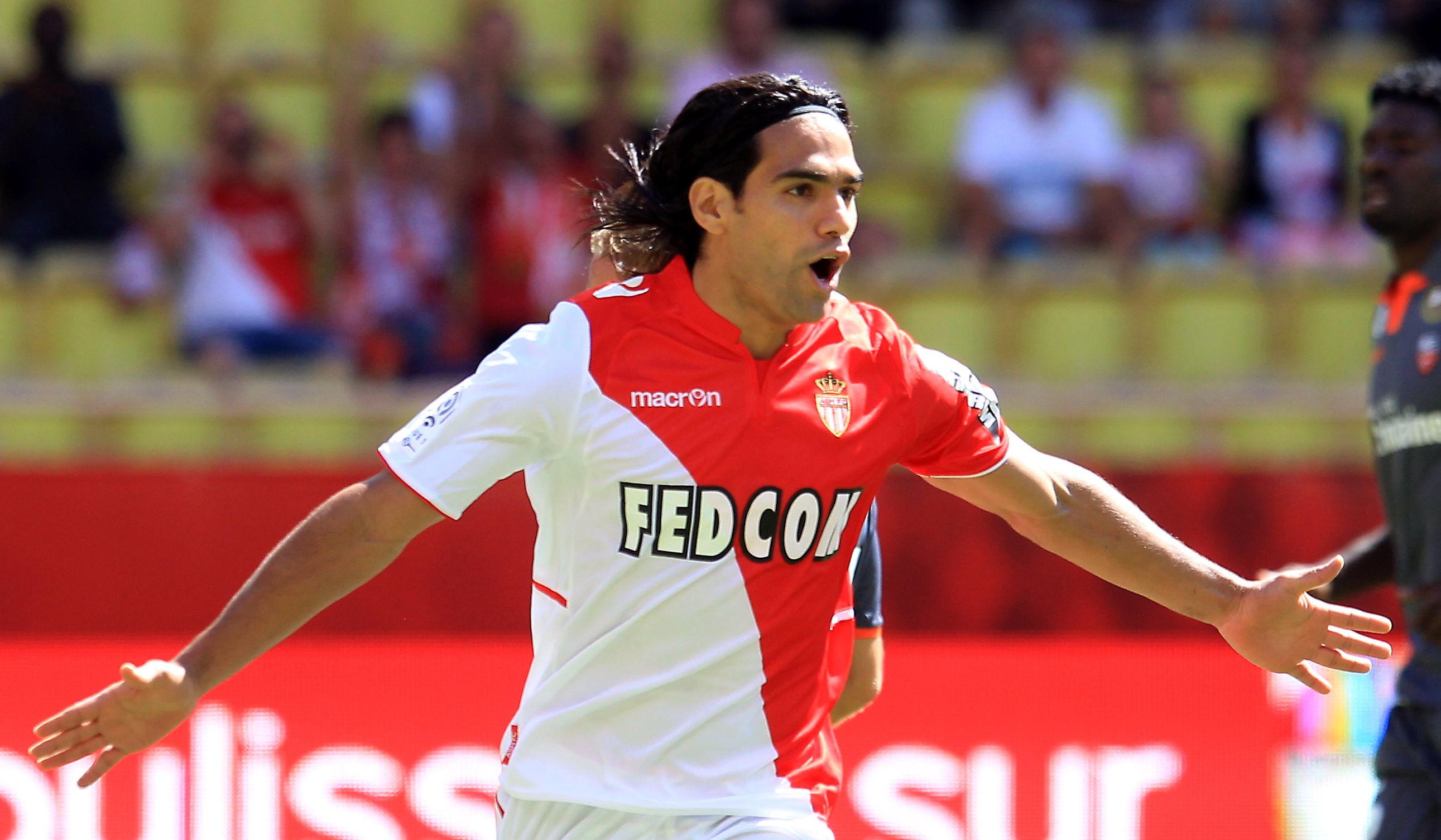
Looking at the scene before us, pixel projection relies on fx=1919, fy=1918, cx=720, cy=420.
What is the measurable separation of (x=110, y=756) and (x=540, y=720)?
0.79 meters

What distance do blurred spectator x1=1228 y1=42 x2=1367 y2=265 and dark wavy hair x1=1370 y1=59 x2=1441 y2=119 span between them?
5.24 m

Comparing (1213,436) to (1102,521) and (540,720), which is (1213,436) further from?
(540,720)

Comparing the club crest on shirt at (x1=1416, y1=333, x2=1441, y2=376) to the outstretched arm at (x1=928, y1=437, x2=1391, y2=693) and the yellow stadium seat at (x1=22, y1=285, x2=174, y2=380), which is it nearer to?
the outstretched arm at (x1=928, y1=437, x2=1391, y2=693)

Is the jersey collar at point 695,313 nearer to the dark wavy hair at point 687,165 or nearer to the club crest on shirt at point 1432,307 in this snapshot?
the dark wavy hair at point 687,165

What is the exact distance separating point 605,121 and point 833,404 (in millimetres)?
6410

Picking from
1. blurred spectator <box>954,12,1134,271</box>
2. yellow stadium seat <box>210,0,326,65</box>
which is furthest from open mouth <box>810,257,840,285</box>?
yellow stadium seat <box>210,0,326,65</box>

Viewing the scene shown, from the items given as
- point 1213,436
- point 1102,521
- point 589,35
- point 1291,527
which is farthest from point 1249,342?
point 1102,521

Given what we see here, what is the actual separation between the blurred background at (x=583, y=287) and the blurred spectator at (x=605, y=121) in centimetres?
3

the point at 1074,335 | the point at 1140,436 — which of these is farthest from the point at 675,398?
the point at 1074,335

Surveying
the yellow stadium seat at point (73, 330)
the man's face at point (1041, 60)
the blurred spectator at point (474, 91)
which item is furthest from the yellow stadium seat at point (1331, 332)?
the yellow stadium seat at point (73, 330)

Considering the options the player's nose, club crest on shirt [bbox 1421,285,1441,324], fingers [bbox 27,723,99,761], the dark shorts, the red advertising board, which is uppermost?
the player's nose

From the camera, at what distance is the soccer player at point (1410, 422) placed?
16.2ft

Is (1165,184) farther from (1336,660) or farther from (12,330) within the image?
(1336,660)

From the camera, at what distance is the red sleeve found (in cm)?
384
